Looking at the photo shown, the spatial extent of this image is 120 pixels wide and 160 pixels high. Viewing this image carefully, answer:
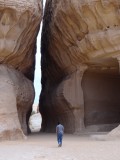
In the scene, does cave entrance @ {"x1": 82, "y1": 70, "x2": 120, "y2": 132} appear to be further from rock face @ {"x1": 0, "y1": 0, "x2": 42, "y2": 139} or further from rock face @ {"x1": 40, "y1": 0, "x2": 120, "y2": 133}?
rock face @ {"x1": 0, "y1": 0, "x2": 42, "y2": 139}

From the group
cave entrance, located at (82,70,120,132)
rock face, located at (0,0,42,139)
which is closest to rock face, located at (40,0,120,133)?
cave entrance, located at (82,70,120,132)

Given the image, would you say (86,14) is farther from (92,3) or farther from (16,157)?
(16,157)

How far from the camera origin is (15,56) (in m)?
15.7

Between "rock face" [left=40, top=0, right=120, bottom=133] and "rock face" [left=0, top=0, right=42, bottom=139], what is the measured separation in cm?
171

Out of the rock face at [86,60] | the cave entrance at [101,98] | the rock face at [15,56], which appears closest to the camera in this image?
the rock face at [15,56]

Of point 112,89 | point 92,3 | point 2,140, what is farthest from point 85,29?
point 2,140

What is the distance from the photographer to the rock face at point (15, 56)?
42.9ft

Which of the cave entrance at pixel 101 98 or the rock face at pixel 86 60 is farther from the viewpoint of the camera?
the cave entrance at pixel 101 98

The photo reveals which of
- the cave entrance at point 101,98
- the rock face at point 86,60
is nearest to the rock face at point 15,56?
the rock face at point 86,60

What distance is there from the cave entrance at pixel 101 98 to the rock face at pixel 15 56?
3.32 meters

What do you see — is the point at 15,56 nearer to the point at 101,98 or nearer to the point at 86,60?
the point at 86,60

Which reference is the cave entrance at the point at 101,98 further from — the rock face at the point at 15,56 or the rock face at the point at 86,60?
the rock face at the point at 15,56

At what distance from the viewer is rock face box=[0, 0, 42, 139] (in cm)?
1306

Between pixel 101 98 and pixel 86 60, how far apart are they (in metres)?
2.81
